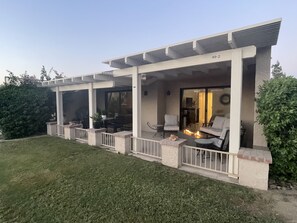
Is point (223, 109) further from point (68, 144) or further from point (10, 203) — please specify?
point (10, 203)

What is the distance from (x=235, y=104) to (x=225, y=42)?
144cm

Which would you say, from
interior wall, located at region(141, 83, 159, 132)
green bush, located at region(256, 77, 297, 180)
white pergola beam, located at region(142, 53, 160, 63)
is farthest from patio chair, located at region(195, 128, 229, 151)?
interior wall, located at region(141, 83, 159, 132)

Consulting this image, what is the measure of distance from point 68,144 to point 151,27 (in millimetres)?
8787

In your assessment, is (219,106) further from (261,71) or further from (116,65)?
(116,65)

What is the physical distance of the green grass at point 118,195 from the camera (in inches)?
102

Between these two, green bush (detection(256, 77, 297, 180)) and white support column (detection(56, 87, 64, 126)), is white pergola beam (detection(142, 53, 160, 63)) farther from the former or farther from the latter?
white support column (detection(56, 87, 64, 126))

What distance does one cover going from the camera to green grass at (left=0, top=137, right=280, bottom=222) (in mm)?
2588

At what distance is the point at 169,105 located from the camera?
8930mm

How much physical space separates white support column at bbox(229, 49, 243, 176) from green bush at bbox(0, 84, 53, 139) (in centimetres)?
1042

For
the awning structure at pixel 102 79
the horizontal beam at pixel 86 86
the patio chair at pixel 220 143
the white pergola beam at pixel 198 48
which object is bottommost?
the patio chair at pixel 220 143

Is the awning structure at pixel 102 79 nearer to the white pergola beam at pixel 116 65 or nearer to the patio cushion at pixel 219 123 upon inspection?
the white pergola beam at pixel 116 65

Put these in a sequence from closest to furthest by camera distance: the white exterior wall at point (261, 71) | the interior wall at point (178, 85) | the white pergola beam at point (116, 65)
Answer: the white exterior wall at point (261, 71), the white pergola beam at point (116, 65), the interior wall at point (178, 85)

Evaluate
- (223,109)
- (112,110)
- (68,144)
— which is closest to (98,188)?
(68,144)

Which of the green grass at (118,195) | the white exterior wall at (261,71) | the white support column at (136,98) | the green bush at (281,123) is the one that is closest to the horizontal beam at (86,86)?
the white support column at (136,98)
